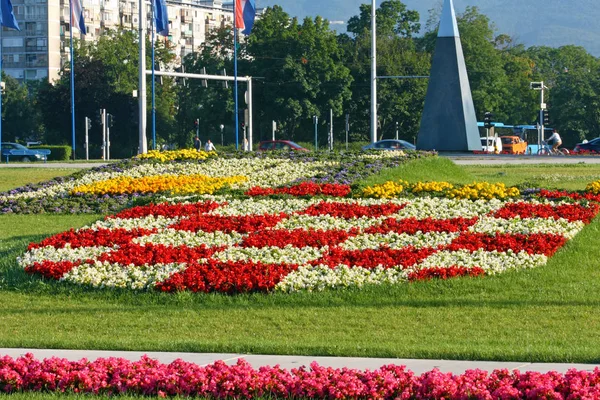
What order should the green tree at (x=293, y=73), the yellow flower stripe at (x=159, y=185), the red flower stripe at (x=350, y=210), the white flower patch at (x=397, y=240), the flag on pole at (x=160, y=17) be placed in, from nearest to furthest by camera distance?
the white flower patch at (x=397, y=240), the red flower stripe at (x=350, y=210), the yellow flower stripe at (x=159, y=185), the flag on pole at (x=160, y=17), the green tree at (x=293, y=73)

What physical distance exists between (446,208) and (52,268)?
22.6 ft

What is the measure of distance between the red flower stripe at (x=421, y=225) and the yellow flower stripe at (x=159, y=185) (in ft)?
24.5

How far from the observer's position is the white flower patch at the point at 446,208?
52.5 feet

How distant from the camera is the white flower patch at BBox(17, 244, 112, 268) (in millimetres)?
13070

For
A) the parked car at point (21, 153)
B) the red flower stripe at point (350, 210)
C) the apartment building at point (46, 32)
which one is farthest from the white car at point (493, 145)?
the apartment building at point (46, 32)

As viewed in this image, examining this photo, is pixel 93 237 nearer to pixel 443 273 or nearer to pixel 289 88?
pixel 443 273

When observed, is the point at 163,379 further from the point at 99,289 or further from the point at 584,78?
the point at 584,78

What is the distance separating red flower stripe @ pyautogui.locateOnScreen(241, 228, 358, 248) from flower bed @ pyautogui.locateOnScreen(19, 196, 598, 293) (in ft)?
0.05

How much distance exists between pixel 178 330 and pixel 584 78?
296 feet

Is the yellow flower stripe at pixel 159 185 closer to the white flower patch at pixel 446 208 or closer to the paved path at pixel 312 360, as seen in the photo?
the white flower patch at pixel 446 208

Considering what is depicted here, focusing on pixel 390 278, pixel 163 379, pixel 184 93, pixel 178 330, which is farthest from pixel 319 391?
pixel 184 93

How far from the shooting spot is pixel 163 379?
23.3 feet

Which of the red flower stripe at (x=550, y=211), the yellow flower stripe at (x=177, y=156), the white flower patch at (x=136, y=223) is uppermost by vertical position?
the yellow flower stripe at (x=177, y=156)

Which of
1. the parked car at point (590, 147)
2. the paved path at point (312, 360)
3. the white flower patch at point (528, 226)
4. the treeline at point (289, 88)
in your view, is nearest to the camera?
the paved path at point (312, 360)
